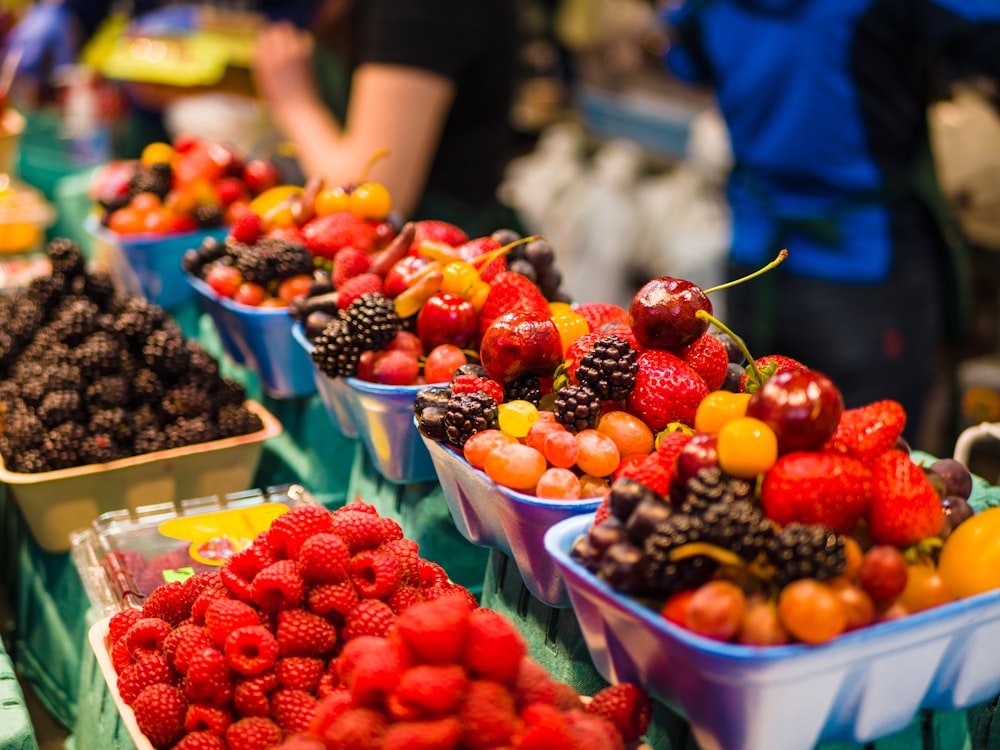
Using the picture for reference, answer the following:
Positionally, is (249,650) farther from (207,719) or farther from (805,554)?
(805,554)

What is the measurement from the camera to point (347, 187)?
6.36 feet

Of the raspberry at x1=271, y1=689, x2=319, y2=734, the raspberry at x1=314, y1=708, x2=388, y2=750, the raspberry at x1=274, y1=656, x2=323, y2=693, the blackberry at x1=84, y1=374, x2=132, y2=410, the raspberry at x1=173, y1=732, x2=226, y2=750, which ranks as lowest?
the blackberry at x1=84, y1=374, x2=132, y2=410

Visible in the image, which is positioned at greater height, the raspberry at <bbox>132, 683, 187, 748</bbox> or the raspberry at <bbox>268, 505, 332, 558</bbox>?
the raspberry at <bbox>268, 505, 332, 558</bbox>

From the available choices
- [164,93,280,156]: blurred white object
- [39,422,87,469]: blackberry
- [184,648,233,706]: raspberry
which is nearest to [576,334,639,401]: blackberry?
[184,648,233,706]: raspberry

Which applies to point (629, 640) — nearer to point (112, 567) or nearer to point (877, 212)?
point (112, 567)

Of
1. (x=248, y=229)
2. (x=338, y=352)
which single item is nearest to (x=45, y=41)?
(x=248, y=229)

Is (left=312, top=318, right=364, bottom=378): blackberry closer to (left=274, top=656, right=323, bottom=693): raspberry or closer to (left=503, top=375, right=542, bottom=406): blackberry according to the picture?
(left=503, top=375, right=542, bottom=406): blackberry

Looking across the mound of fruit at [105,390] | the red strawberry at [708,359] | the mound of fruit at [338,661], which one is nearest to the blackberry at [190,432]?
the mound of fruit at [105,390]

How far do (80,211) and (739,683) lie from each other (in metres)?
2.88

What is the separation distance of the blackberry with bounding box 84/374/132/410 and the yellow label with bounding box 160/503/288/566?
29 cm

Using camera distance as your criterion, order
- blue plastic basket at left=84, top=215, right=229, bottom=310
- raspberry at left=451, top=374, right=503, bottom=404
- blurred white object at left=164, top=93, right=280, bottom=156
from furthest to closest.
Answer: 1. blurred white object at left=164, top=93, right=280, bottom=156
2. blue plastic basket at left=84, top=215, right=229, bottom=310
3. raspberry at left=451, top=374, right=503, bottom=404

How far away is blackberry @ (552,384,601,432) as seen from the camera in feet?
3.85

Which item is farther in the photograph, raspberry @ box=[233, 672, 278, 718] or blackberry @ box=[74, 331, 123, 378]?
blackberry @ box=[74, 331, 123, 378]

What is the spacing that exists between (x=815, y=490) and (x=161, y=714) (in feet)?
2.16
